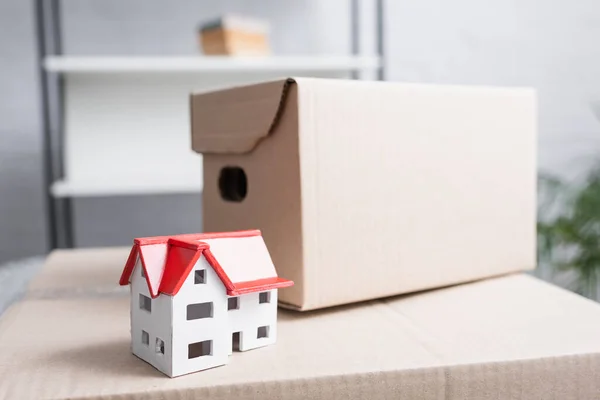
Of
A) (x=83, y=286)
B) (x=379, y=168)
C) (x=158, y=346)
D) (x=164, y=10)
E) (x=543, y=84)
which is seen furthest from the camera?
(x=543, y=84)

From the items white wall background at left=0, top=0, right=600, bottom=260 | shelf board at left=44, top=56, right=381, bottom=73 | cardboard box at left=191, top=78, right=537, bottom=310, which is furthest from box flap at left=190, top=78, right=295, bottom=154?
white wall background at left=0, top=0, right=600, bottom=260

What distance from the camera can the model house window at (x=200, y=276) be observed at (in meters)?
0.43

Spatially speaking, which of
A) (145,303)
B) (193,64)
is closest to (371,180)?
(145,303)

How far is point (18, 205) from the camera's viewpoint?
59.3 inches

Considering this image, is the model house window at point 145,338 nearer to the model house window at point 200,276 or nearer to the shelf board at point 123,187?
the model house window at point 200,276

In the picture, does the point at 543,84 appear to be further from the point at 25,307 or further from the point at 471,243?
the point at 25,307

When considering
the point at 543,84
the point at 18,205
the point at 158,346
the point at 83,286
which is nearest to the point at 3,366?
the point at 158,346

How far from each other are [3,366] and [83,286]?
0.28 meters

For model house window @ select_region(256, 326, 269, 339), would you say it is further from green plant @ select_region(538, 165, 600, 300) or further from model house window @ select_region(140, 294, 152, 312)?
green plant @ select_region(538, 165, 600, 300)

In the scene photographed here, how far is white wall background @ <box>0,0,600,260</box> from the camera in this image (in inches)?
58.1

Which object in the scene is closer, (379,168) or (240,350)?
(240,350)

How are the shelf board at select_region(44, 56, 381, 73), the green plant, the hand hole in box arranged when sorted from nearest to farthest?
the hand hole in box < the shelf board at select_region(44, 56, 381, 73) < the green plant

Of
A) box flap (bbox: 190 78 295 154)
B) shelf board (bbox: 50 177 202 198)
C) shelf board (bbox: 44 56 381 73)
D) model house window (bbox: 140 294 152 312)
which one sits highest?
shelf board (bbox: 44 56 381 73)

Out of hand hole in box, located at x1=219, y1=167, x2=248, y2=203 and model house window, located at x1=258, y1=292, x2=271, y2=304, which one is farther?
hand hole in box, located at x1=219, y1=167, x2=248, y2=203
